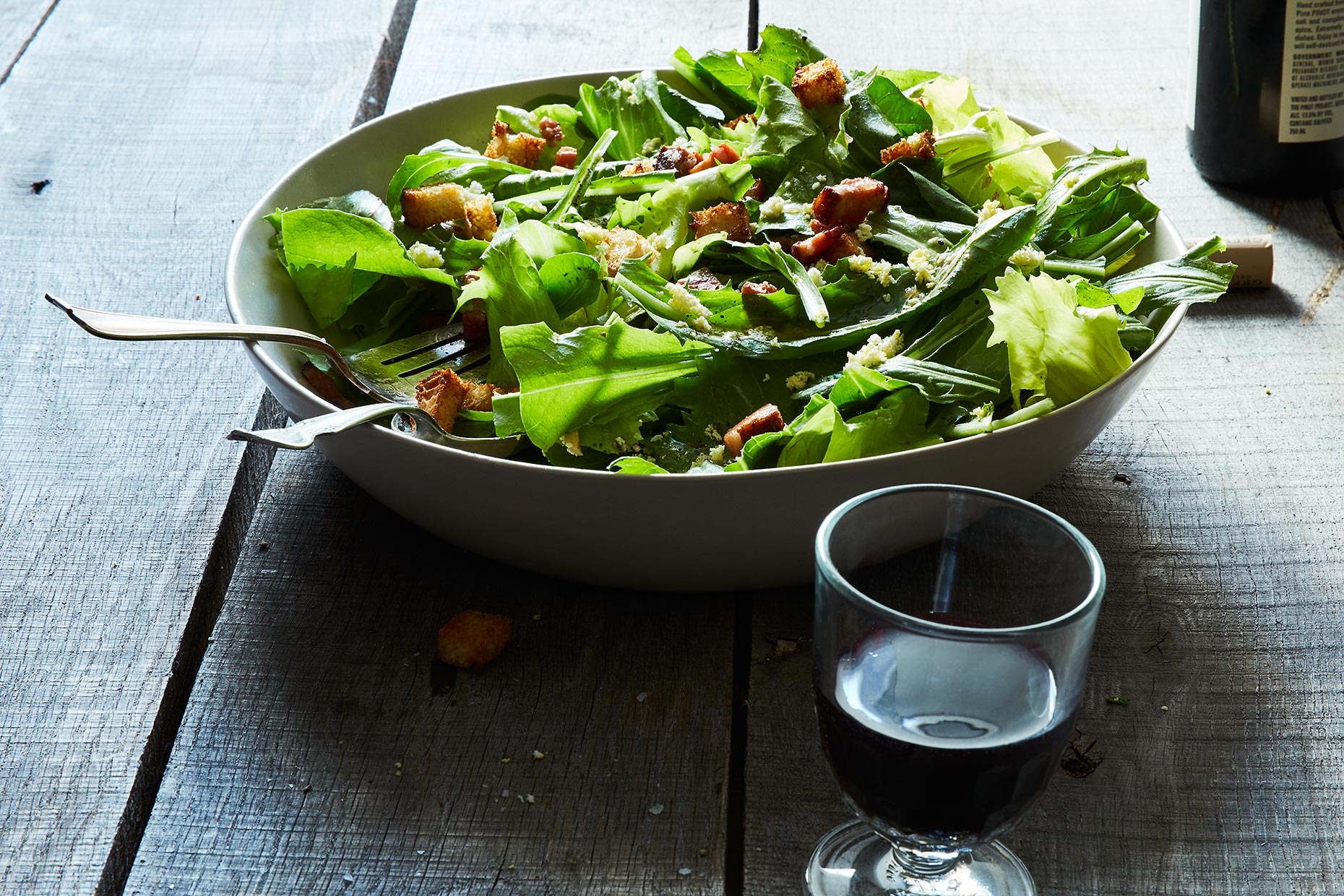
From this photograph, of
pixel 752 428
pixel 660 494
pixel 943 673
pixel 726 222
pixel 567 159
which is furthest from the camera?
pixel 567 159

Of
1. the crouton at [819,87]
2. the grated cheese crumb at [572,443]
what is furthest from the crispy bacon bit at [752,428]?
the crouton at [819,87]

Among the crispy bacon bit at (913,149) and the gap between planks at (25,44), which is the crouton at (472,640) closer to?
the crispy bacon bit at (913,149)

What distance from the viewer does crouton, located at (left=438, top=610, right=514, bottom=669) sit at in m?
0.85

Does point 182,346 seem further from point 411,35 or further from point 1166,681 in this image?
point 1166,681

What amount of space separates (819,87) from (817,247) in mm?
219

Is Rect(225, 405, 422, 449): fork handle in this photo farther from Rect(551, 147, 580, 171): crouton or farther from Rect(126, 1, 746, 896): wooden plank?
Rect(551, 147, 580, 171): crouton

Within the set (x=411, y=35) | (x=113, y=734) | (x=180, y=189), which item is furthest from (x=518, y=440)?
(x=411, y=35)

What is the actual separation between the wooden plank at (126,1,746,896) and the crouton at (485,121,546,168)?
0.45m

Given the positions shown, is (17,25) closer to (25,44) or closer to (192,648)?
(25,44)

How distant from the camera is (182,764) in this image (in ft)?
2.60

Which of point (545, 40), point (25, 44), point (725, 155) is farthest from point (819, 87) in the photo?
point (25, 44)

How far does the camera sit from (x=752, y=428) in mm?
876

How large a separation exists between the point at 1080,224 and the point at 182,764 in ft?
2.85

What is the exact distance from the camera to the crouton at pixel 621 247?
104 cm
